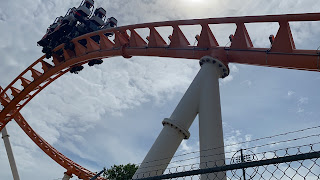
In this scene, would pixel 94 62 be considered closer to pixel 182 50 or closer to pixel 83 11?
pixel 83 11

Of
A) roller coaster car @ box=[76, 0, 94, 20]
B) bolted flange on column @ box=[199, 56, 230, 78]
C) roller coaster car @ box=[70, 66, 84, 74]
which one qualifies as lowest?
bolted flange on column @ box=[199, 56, 230, 78]

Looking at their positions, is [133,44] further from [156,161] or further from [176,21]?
[156,161]

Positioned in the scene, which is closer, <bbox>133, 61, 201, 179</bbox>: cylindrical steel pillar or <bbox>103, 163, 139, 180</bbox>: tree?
<bbox>133, 61, 201, 179</bbox>: cylindrical steel pillar

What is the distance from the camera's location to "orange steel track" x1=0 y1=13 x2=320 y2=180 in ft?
20.8

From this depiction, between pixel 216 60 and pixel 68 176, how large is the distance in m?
14.7

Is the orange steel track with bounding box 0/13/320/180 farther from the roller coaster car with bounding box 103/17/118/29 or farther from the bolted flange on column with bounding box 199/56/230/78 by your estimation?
the roller coaster car with bounding box 103/17/118/29

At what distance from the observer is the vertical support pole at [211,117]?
212 inches

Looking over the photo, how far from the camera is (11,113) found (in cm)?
1864

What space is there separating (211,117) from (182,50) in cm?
319

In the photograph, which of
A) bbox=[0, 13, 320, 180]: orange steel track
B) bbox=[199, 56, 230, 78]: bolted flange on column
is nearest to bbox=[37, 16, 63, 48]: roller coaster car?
bbox=[0, 13, 320, 180]: orange steel track

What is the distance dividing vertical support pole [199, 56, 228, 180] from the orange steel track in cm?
43

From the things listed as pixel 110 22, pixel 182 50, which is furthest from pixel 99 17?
pixel 182 50

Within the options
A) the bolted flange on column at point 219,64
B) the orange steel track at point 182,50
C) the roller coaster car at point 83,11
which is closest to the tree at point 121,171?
the orange steel track at point 182,50

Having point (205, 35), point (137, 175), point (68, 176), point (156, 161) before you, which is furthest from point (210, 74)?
point (68, 176)
